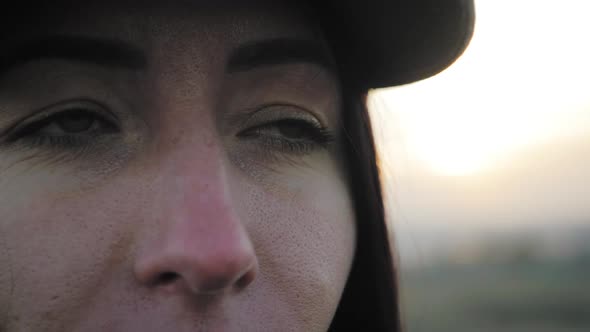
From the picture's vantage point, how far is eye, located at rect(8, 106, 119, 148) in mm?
1147

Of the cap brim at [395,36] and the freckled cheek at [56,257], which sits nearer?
the freckled cheek at [56,257]

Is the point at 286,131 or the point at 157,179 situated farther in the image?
the point at 286,131

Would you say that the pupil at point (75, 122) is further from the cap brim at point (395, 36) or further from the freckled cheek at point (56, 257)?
the cap brim at point (395, 36)

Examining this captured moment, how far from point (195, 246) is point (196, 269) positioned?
0.04m

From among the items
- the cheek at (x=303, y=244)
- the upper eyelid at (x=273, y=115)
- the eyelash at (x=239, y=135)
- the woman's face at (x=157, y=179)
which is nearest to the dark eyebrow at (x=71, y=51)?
the woman's face at (x=157, y=179)

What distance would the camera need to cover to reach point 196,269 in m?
1.02

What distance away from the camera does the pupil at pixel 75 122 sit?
117cm

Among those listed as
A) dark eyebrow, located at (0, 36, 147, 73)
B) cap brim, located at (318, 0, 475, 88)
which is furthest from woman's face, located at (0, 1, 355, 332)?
cap brim, located at (318, 0, 475, 88)

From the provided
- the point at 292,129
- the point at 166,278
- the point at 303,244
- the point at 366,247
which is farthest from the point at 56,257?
the point at 366,247

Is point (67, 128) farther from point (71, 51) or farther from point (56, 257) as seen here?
point (56, 257)

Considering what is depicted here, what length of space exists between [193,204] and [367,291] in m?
0.78

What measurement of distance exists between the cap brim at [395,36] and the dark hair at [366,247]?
0.28ft

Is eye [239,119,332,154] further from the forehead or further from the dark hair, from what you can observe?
the forehead

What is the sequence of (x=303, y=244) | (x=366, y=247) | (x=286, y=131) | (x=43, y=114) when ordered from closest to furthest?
(x=43, y=114), (x=303, y=244), (x=286, y=131), (x=366, y=247)
